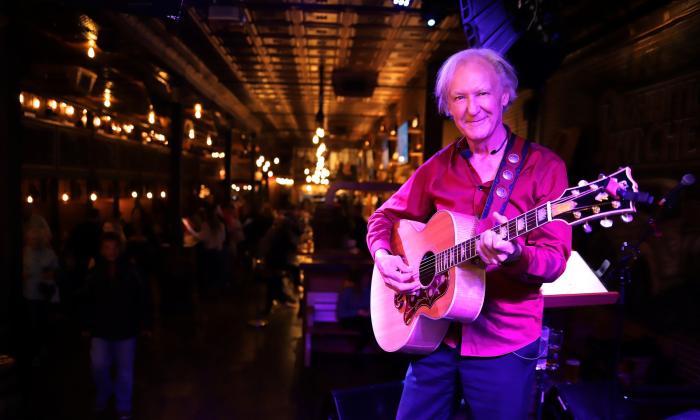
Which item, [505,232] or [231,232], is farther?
[231,232]

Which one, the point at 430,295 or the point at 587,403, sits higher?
the point at 430,295

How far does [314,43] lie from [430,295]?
7.35 metres

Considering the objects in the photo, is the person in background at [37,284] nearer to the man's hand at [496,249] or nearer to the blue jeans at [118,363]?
the blue jeans at [118,363]

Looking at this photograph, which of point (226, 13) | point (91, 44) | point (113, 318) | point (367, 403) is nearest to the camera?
point (367, 403)

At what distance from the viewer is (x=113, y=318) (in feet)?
13.9

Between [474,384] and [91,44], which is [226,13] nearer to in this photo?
[91,44]

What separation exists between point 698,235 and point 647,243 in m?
0.53

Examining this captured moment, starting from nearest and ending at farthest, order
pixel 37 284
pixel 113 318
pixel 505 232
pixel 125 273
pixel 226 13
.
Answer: pixel 505 232
pixel 113 318
pixel 125 273
pixel 37 284
pixel 226 13

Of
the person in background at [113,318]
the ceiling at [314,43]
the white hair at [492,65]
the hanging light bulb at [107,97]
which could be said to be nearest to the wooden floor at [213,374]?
the person in background at [113,318]

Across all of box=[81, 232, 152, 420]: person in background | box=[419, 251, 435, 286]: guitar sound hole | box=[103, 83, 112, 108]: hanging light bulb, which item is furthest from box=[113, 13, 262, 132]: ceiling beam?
box=[419, 251, 435, 286]: guitar sound hole

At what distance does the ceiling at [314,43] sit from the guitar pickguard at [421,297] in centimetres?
421

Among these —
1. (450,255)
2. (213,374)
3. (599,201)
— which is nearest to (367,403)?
(450,255)

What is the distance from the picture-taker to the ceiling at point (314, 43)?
6.46m

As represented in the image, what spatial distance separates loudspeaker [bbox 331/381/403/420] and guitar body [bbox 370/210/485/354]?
804 mm
